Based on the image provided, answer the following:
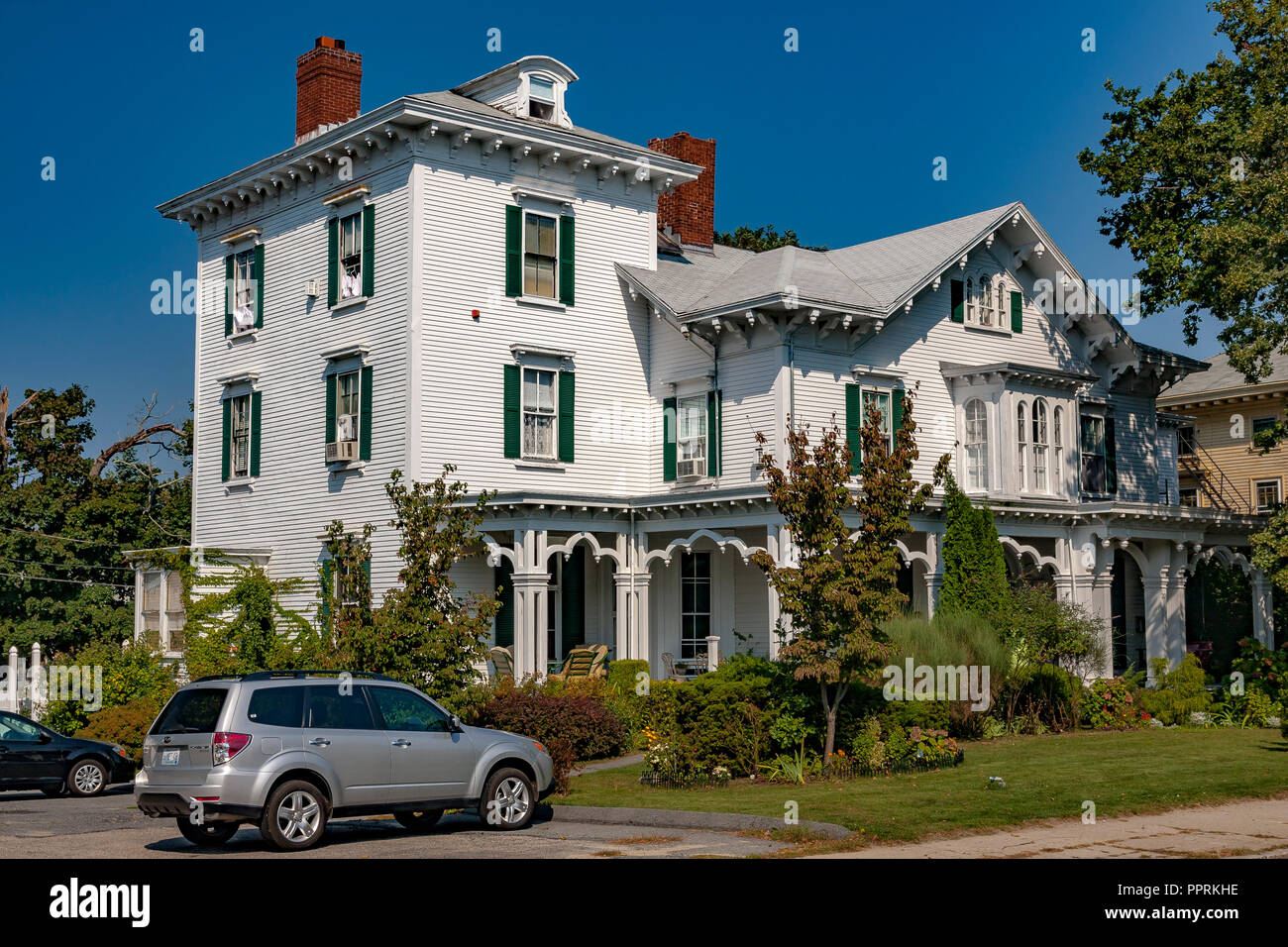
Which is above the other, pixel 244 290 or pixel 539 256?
pixel 244 290

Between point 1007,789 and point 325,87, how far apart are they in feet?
78.1

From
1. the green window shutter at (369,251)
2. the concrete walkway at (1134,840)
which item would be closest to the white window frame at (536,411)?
the green window shutter at (369,251)

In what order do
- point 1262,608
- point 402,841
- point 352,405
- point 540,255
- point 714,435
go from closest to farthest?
point 402,841 → point 714,435 → point 352,405 → point 540,255 → point 1262,608

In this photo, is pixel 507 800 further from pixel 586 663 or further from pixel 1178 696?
pixel 1178 696

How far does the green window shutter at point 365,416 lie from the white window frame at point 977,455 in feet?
43.5

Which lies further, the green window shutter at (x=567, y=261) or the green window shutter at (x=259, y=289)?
the green window shutter at (x=259, y=289)

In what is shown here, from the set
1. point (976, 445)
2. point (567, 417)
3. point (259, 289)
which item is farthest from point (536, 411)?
point (976, 445)

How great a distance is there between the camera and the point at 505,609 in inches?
1148

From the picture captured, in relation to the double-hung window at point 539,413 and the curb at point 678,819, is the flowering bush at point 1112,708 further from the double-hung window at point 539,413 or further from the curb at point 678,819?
the curb at point 678,819

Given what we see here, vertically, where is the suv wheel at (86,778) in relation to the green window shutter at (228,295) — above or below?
below

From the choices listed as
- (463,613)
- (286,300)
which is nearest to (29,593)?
(286,300)

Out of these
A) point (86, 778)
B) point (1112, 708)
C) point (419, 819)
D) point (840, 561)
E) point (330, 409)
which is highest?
point (330, 409)

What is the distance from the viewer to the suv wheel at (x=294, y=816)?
13141 millimetres

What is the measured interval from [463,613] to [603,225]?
46.2 ft
